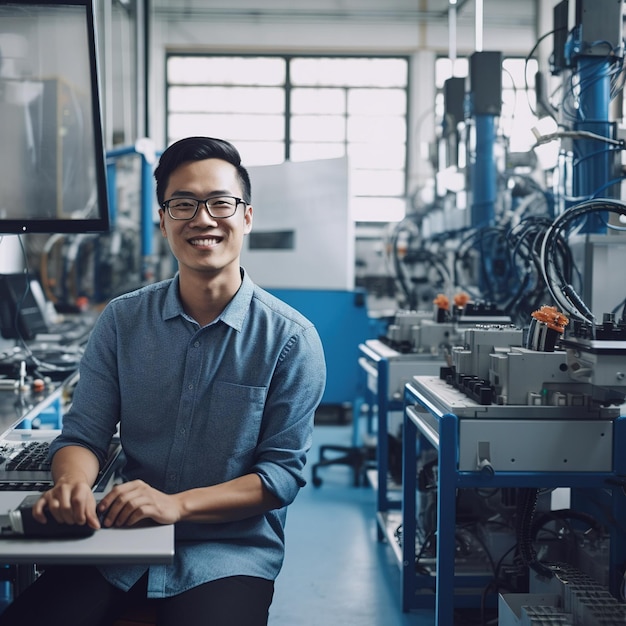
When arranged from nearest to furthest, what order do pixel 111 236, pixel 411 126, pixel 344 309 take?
1. pixel 344 309
2. pixel 111 236
3. pixel 411 126

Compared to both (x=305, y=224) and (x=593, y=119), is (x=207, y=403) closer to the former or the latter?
(x=593, y=119)

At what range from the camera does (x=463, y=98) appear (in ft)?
18.6

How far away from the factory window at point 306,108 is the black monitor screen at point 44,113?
680 cm

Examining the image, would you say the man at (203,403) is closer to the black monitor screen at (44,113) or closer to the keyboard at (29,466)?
the keyboard at (29,466)

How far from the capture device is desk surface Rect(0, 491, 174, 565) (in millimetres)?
1184

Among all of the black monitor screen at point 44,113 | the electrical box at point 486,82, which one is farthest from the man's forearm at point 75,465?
the electrical box at point 486,82

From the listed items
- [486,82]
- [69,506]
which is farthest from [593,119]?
[69,506]

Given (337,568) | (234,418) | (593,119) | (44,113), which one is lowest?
(337,568)

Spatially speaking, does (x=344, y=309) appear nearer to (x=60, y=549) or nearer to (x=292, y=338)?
(x=292, y=338)

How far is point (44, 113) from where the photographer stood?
2.37 meters

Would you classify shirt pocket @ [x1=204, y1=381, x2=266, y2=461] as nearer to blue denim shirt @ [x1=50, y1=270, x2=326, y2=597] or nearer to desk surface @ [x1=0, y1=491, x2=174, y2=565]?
blue denim shirt @ [x1=50, y1=270, x2=326, y2=597]

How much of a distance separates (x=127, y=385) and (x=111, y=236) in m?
5.12

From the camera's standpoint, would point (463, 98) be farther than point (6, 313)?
Yes

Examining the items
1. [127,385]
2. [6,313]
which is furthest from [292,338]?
[6,313]
